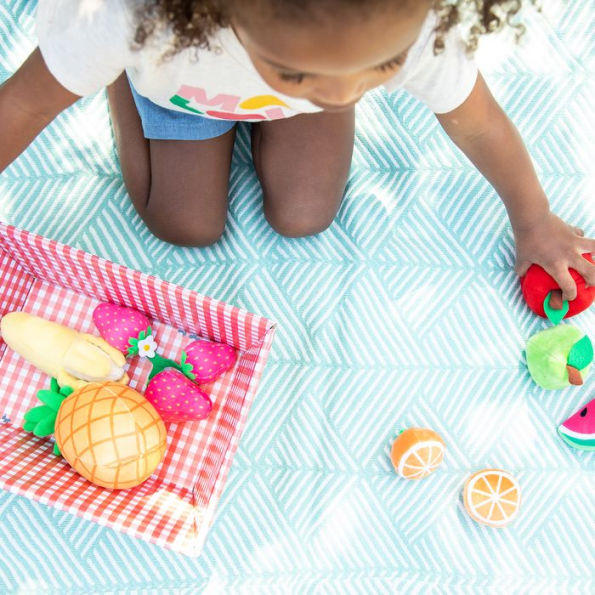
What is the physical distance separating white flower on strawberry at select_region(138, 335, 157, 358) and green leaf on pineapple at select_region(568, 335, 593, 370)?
52 cm

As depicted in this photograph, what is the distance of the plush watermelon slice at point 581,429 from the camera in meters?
0.86

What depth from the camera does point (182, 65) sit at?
0.62 meters

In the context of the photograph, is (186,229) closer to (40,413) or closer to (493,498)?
(40,413)

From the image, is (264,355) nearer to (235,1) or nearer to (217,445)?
(217,445)

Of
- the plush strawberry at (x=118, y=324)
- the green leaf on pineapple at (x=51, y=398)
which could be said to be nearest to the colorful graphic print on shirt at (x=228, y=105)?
the plush strawberry at (x=118, y=324)

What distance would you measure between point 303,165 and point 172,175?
0.16 m

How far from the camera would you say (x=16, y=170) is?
3.03 feet

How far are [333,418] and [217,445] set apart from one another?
0.16 m

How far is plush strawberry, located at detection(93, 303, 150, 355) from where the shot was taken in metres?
0.84

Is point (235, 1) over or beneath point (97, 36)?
over

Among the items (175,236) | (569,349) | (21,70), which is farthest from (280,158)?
A: (569,349)

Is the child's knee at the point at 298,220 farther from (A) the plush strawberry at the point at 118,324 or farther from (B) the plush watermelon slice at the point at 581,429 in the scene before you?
(B) the plush watermelon slice at the point at 581,429

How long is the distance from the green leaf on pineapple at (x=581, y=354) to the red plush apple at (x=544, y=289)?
1.7 inches

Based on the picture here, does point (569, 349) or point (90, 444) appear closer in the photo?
point (90, 444)
